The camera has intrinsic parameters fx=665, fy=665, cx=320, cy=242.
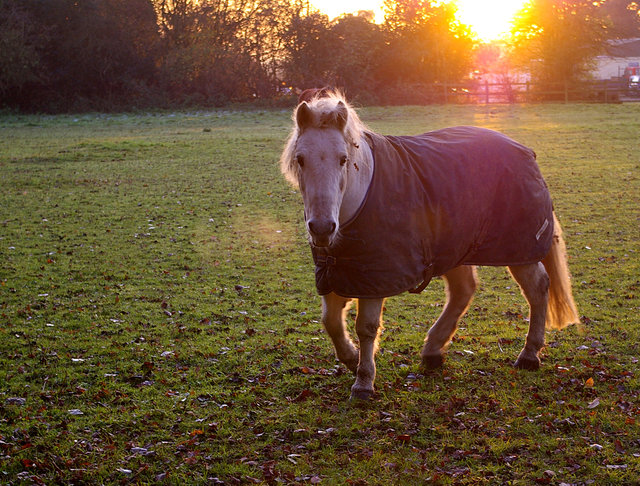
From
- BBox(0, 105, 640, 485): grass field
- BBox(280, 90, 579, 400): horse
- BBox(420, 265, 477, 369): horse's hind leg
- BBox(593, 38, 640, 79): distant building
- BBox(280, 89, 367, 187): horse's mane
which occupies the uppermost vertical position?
BBox(593, 38, 640, 79): distant building

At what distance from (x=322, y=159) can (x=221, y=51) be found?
134 feet

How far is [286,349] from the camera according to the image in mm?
6008

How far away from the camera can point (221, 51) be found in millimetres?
42688

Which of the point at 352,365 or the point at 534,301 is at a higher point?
the point at 534,301

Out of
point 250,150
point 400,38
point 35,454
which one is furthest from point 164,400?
point 400,38

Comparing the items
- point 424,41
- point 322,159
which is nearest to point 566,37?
point 424,41

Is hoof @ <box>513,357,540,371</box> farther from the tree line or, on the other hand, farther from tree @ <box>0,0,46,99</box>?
tree @ <box>0,0,46,99</box>

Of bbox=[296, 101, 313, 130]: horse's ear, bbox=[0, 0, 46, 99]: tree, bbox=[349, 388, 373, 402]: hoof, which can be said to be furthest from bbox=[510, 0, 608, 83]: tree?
bbox=[296, 101, 313, 130]: horse's ear

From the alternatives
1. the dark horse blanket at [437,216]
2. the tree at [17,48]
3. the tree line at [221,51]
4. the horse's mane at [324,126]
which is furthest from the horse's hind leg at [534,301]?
the tree at [17,48]

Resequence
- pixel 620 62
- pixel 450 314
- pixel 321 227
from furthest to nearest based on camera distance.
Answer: pixel 620 62, pixel 450 314, pixel 321 227

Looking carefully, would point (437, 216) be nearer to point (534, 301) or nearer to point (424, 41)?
point (534, 301)

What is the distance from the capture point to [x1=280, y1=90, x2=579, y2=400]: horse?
4.18m

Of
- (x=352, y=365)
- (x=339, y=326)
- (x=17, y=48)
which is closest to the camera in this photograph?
(x=339, y=326)

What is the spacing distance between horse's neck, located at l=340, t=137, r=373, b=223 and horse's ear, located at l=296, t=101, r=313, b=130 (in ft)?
1.26
